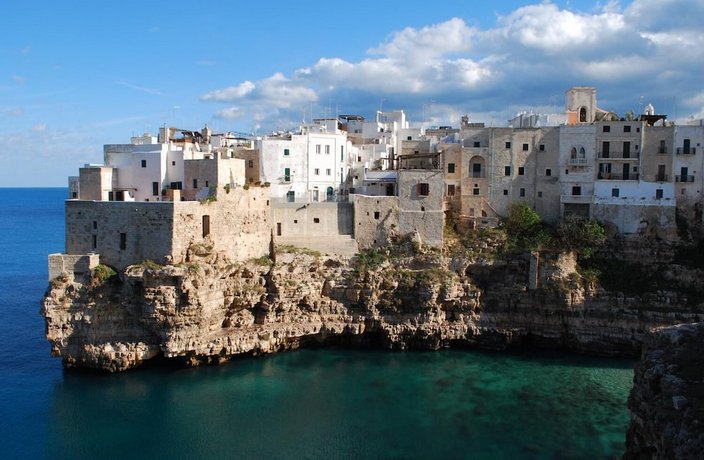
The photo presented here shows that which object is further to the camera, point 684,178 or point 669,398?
point 684,178

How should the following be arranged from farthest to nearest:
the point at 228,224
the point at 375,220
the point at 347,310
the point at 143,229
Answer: the point at 375,220
the point at 347,310
the point at 228,224
the point at 143,229

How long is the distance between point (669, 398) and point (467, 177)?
2539cm

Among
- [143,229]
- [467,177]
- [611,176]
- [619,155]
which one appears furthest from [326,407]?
[619,155]

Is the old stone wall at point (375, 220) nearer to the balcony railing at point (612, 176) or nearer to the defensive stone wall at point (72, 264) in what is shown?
the balcony railing at point (612, 176)

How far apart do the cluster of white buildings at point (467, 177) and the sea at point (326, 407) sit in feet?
26.2

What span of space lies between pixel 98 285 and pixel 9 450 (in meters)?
8.87

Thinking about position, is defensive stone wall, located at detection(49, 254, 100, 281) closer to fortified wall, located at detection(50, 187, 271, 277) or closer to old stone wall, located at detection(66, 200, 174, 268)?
fortified wall, located at detection(50, 187, 271, 277)

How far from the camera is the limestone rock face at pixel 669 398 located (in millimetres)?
13235

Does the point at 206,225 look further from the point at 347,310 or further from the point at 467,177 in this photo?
the point at 467,177

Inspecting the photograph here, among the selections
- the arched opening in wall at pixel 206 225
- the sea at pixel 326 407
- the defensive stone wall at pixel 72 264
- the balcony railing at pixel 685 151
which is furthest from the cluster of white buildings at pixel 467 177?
the sea at pixel 326 407

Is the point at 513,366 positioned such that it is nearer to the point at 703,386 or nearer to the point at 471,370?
the point at 471,370

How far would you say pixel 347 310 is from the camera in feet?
117

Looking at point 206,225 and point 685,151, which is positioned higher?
point 685,151

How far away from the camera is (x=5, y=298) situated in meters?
47.8
